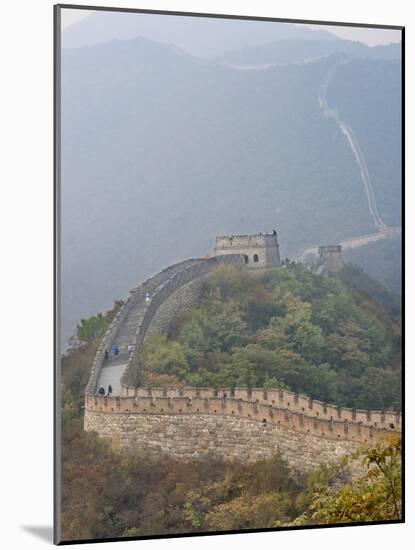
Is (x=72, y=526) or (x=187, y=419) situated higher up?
(x=187, y=419)

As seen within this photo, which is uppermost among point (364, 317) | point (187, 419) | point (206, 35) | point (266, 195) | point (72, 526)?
point (206, 35)

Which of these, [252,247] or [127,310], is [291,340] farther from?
[127,310]

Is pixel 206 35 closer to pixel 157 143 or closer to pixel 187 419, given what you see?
pixel 157 143

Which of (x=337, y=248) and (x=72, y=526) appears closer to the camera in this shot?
(x=72, y=526)

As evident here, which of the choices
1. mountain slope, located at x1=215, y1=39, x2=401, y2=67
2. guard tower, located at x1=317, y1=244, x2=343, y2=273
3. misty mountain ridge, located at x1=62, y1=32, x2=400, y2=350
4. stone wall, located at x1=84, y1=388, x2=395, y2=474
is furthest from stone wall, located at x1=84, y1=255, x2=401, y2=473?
mountain slope, located at x1=215, y1=39, x2=401, y2=67

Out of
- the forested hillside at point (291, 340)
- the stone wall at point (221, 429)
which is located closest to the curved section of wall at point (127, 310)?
the stone wall at point (221, 429)

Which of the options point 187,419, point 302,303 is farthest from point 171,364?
point 302,303

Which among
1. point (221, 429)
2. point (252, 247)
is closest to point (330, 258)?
point (252, 247)
